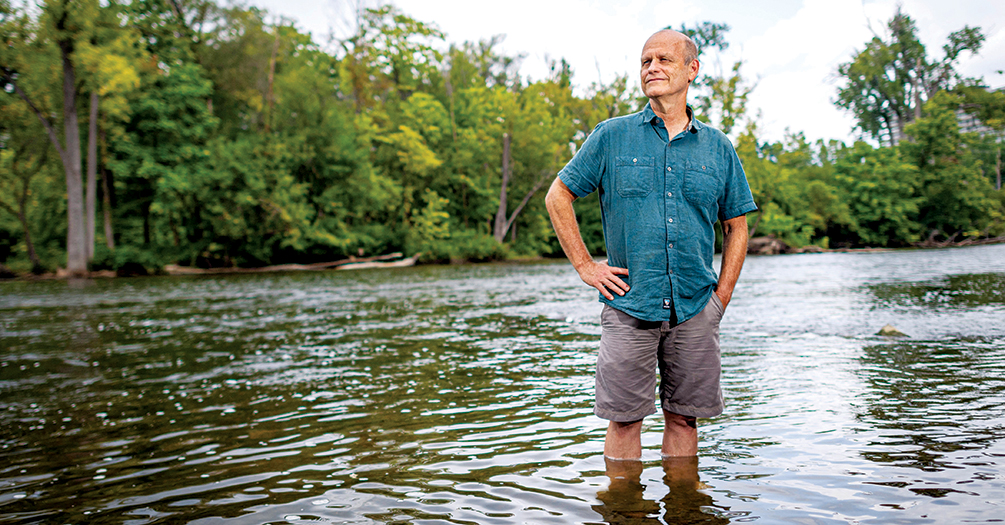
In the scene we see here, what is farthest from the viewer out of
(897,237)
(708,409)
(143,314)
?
(897,237)

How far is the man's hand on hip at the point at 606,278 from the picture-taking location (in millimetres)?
3236

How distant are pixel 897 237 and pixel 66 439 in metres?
56.0

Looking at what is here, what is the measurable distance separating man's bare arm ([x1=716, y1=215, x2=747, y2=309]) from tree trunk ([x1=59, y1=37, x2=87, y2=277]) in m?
35.4

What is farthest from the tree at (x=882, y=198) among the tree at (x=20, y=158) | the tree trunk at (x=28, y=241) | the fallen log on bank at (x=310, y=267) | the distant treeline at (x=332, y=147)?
the tree at (x=20, y=158)

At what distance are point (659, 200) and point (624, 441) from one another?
1241 mm

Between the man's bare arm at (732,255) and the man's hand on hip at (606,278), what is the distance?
19.5 inches

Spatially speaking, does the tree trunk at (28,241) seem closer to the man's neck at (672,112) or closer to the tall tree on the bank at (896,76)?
the man's neck at (672,112)

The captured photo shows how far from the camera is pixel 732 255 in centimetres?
337

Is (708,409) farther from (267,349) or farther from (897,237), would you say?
(897,237)

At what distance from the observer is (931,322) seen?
9.41 meters

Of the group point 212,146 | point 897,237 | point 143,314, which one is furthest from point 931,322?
point 897,237

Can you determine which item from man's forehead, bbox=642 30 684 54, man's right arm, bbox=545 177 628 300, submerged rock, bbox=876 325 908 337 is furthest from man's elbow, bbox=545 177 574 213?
submerged rock, bbox=876 325 908 337

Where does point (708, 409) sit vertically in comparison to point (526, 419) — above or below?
above

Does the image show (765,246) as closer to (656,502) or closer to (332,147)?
(332,147)
